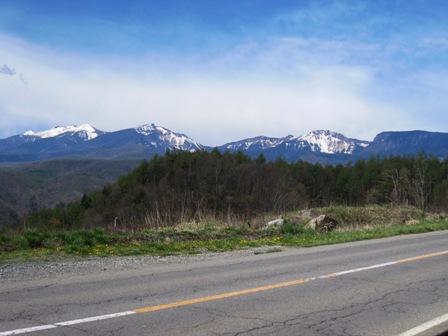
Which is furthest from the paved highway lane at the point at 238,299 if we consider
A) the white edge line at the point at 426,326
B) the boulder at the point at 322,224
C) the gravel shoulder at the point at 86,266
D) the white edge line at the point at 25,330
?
the boulder at the point at 322,224

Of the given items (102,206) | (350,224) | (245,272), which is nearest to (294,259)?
(245,272)

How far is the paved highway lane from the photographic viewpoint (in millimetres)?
5703

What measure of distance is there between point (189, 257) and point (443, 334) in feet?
23.9

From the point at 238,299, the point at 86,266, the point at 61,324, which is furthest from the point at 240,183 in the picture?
→ the point at 61,324

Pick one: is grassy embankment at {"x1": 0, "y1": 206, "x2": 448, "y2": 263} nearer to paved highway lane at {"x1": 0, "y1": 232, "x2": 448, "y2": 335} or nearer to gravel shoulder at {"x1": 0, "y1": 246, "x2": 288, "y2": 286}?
gravel shoulder at {"x1": 0, "y1": 246, "x2": 288, "y2": 286}

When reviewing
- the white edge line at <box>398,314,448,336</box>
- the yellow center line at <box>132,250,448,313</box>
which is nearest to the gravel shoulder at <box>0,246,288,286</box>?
the yellow center line at <box>132,250,448,313</box>

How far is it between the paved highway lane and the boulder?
769 centimetres

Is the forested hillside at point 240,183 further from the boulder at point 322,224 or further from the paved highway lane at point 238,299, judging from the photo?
the paved highway lane at point 238,299

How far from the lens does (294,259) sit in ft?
37.0

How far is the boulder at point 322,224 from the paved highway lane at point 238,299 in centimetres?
769

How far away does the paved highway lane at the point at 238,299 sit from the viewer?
18.7ft

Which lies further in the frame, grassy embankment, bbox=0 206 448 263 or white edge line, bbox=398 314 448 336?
grassy embankment, bbox=0 206 448 263

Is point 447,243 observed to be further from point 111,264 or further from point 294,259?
point 111,264

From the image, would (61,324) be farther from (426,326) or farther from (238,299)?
(426,326)
